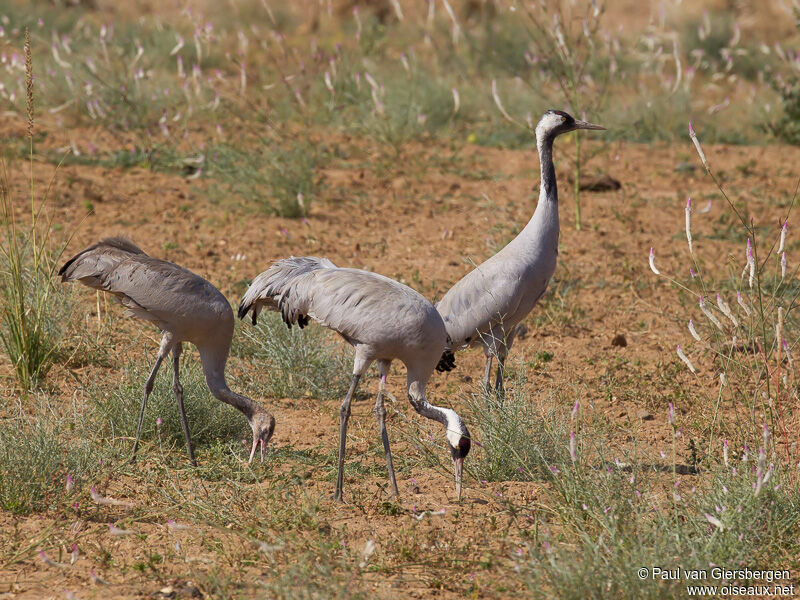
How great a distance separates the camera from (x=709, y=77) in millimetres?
14914

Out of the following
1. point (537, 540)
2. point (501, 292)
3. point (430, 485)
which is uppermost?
point (501, 292)

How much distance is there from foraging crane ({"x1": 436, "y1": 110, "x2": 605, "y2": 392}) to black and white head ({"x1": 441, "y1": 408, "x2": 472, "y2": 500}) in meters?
1.02

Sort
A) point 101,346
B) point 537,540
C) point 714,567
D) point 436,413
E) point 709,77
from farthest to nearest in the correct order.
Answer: point 709,77 < point 101,346 < point 436,413 < point 537,540 < point 714,567

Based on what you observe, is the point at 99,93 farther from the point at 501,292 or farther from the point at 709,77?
the point at 709,77

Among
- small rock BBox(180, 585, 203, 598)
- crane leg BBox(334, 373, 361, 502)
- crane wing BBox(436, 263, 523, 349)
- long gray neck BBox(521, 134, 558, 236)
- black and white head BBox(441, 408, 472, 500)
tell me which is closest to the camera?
small rock BBox(180, 585, 203, 598)

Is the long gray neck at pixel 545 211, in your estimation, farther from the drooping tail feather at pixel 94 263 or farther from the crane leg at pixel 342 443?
the drooping tail feather at pixel 94 263

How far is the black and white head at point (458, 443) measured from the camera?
183 inches

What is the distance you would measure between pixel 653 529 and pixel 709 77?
1239cm

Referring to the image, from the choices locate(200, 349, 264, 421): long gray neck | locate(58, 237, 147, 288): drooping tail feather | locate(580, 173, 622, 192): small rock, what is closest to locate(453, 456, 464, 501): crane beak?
locate(200, 349, 264, 421): long gray neck

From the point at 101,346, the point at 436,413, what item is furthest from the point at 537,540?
the point at 101,346

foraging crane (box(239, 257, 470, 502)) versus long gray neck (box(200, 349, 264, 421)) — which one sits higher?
foraging crane (box(239, 257, 470, 502))

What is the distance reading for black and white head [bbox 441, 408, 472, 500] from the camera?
4.64 m

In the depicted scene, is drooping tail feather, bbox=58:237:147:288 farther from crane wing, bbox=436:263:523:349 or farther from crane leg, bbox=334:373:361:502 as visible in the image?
crane wing, bbox=436:263:523:349

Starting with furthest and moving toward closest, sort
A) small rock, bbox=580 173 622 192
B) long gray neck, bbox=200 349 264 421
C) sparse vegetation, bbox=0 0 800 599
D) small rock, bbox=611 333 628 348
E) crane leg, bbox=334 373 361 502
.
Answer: small rock, bbox=580 173 622 192 → small rock, bbox=611 333 628 348 → long gray neck, bbox=200 349 264 421 → crane leg, bbox=334 373 361 502 → sparse vegetation, bbox=0 0 800 599
